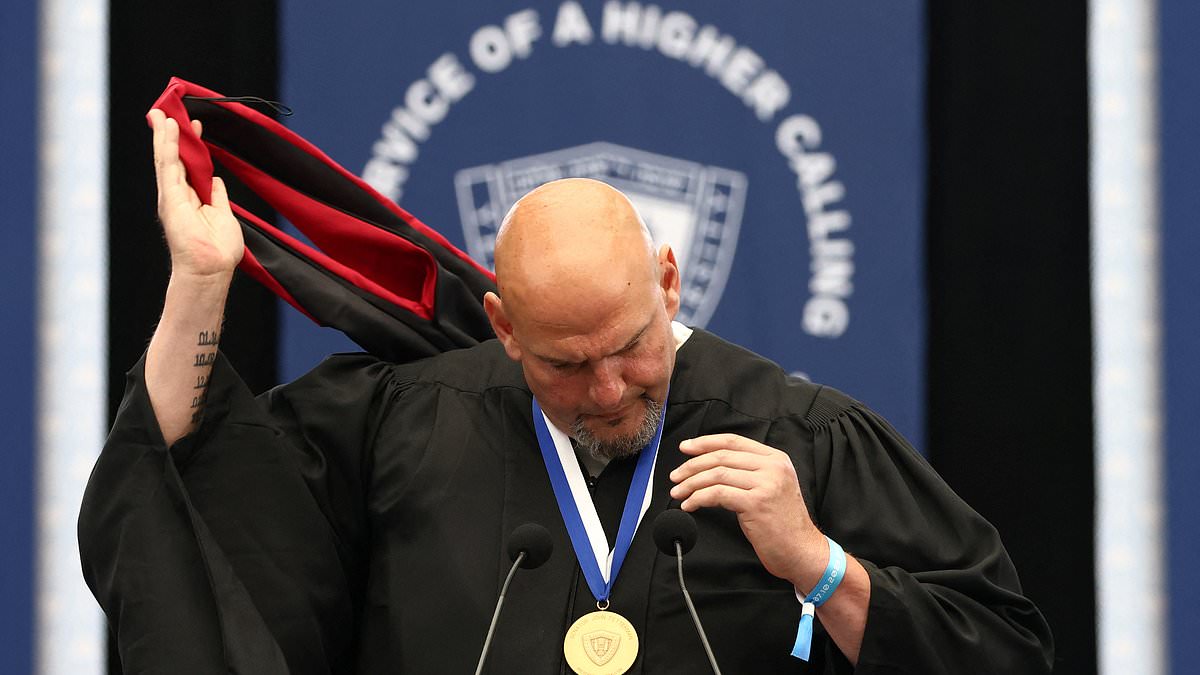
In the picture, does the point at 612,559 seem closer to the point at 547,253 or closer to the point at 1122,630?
the point at 547,253

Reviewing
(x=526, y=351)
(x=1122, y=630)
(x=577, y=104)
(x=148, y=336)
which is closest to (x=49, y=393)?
(x=148, y=336)

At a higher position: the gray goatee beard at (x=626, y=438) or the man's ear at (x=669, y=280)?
the man's ear at (x=669, y=280)

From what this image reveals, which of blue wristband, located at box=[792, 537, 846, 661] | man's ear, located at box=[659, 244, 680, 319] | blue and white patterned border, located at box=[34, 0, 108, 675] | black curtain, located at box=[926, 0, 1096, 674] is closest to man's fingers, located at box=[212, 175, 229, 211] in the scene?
man's ear, located at box=[659, 244, 680, 319]

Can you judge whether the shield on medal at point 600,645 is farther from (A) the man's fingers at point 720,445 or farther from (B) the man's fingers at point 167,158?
(B) the man's fingers at point 167,158

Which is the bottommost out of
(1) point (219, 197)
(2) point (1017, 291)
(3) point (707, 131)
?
(2) point (1017, 291)

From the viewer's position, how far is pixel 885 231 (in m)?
4.03

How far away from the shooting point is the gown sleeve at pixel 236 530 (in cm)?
233

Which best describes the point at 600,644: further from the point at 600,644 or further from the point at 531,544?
the point at 531,544

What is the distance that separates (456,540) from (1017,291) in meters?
2.11

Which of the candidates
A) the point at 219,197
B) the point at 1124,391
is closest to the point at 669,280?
the point at 219,197

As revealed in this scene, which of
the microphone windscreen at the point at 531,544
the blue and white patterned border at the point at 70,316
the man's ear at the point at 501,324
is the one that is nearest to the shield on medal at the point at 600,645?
the microphone windscreen at the point at 531,544

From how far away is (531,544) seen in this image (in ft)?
6.97

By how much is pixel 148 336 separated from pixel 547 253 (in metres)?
1.96

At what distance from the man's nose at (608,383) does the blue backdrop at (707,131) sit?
1.69 metres
